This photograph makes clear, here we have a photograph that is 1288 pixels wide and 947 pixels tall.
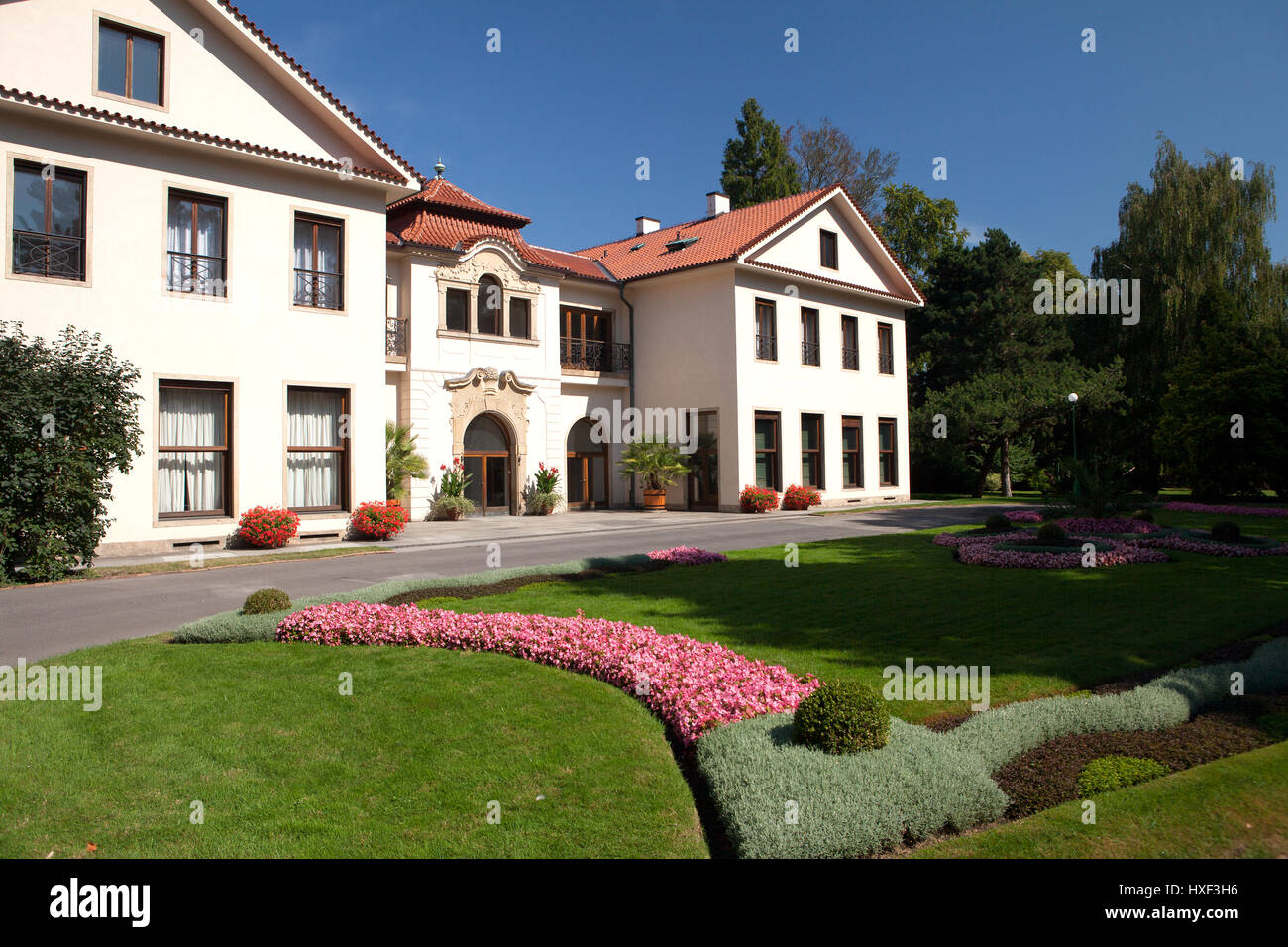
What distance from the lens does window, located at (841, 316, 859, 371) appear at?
34125 mm

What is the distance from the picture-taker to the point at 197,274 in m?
18.5

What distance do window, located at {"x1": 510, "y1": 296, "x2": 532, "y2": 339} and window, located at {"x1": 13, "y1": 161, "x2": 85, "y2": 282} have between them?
13092 millimetres

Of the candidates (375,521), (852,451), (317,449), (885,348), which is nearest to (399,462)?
(317,449)

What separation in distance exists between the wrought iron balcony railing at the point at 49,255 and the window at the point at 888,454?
28.1 m

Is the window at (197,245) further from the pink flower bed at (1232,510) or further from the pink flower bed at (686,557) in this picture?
the pink flower bed at (1232,510)

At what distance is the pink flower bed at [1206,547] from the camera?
48.8 feet

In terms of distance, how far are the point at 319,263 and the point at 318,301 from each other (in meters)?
0.96

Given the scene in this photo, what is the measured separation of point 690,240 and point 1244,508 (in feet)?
66.5

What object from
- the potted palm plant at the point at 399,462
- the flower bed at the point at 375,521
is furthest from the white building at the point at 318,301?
the potted palm plant at the point at 399,462

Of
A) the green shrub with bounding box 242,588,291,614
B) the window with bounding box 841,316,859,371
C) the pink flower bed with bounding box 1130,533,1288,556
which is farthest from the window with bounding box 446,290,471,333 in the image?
the pink flower bed with bounding box 1130,533,1288,556

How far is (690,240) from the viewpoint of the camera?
32750 millimetres

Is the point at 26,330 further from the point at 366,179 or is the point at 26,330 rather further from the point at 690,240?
the point at 690,240
